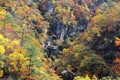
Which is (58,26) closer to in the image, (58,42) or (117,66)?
(58,42)

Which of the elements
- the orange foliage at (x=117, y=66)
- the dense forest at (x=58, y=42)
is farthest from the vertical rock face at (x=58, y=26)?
the orange foliage at (x=117, y=66)

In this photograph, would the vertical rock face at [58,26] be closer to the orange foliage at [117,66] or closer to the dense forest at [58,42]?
the dense forest at [58,42]

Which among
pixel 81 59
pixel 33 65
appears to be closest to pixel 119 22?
pixel 81 59

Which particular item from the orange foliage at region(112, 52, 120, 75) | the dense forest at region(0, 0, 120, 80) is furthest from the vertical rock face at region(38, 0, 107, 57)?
the orange foliage at region(112, 52, 120, 75)

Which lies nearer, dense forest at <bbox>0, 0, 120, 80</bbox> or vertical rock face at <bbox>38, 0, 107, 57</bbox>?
dense forest at <bbox>0, 0, 120, 80</bbox>

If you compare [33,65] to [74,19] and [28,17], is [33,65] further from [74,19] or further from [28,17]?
[74,19]

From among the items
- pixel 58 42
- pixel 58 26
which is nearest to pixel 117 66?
pixel 58 42

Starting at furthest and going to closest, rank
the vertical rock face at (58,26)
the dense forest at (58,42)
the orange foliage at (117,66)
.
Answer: the vertical rock face at (58,26)
the orange foliage at (117,66)
the dense forest at (58,42)

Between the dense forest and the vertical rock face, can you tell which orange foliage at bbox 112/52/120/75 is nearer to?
the dense forest
